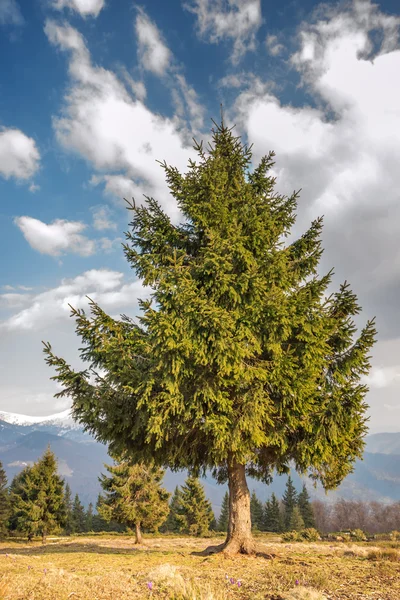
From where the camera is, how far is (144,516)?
29297 millimetres

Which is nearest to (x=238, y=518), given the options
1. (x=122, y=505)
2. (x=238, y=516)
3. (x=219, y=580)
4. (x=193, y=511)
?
(x=238, y=516)

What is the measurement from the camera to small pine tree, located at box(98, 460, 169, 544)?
28.7 m

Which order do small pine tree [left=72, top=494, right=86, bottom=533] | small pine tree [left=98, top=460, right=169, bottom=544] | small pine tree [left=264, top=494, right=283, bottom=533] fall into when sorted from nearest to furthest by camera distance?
small pine tree [left=98, top=460, right=169, bottom=544], small pine tree [left=264, top=494, right=283, bottom=533], small pine tree [left=72, top=494, right=86, bottom=533]

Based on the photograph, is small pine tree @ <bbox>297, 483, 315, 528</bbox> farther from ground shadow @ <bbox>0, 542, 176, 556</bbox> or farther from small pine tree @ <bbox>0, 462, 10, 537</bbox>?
ground shadow @ <bbox>0, 542, 176, 556</bbox>

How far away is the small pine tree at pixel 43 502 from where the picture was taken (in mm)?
36281

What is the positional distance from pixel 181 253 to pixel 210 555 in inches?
344

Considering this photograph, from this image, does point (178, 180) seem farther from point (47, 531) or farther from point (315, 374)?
point (47, 531)

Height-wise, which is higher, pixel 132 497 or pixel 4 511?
pixel 132 497

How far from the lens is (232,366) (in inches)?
360

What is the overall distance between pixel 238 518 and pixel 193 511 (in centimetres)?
4295

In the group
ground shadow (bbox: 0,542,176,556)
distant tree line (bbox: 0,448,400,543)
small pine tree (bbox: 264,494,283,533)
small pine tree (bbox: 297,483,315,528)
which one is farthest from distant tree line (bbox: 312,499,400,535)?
ground shadow (bbox: 0,542,176,556)

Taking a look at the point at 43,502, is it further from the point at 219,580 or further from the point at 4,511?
the point at 219,580

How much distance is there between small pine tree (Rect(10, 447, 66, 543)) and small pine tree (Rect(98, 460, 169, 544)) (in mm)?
12399

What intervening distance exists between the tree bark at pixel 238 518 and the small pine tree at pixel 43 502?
3469 centimetres
